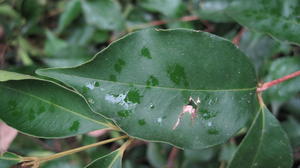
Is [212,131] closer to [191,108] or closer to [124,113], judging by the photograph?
[191,108]

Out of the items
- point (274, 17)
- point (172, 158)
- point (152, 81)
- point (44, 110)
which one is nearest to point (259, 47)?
point (274, 17)

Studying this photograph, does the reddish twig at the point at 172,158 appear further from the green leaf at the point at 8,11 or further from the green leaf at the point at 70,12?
the green leaf at the point at 8,11

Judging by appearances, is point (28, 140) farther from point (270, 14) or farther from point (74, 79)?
point (270, 14)

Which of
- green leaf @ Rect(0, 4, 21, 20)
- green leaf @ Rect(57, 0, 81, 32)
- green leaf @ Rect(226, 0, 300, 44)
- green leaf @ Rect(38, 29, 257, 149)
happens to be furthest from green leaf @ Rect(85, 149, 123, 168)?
green leaf @ Rect(0, 4, 21, 20)

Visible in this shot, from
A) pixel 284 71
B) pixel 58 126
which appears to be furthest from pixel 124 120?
pixel 284 71

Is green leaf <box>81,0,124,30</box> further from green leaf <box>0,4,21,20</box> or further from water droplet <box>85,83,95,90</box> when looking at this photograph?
water droplet <box>85,83,95,90</box>

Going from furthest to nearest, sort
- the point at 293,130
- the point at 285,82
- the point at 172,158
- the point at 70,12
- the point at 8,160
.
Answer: the point at 70,12 < the point at 172,158 < the point at 293,130 < the point at 285,82 < the point at 8,160
